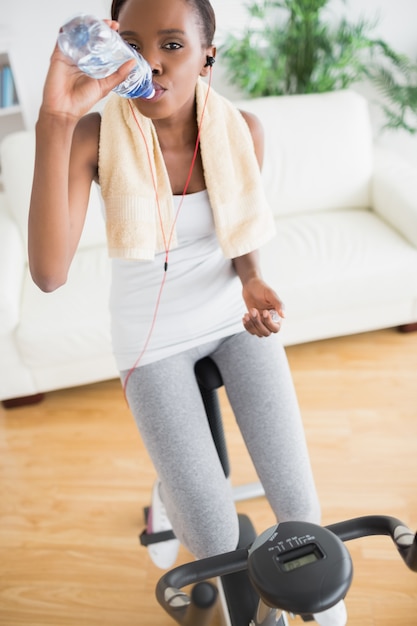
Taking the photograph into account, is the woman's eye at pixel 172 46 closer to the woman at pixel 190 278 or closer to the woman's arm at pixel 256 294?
the woman at pixel 190 278

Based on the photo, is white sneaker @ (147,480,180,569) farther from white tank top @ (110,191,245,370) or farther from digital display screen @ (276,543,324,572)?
digital display screen @ (276,543,324,572)

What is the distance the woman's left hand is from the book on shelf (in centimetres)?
190

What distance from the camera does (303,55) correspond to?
7.80ft

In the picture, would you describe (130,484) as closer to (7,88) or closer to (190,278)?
(190,278)

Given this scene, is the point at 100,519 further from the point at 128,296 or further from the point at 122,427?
the point at 128,296

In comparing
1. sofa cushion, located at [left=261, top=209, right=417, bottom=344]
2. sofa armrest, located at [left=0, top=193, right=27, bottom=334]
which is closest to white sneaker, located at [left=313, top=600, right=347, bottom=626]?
sofa cushion, located at [left=261, top=209, right=417, bottom=344]

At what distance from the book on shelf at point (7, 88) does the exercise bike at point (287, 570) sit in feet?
7.58

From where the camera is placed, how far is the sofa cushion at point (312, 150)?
2.14m

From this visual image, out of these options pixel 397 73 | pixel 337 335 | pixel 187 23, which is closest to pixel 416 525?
pixel 337 335

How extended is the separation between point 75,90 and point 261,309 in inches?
19.3

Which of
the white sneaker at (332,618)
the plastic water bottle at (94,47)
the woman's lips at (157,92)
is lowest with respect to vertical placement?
the white sneaker at (332,618)

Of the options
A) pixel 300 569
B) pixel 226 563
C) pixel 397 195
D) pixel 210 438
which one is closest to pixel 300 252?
pixel 397 195

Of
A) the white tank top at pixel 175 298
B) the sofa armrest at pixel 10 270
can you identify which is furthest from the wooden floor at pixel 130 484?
the white tank top at pixel 175 298

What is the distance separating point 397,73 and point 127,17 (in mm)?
2255
